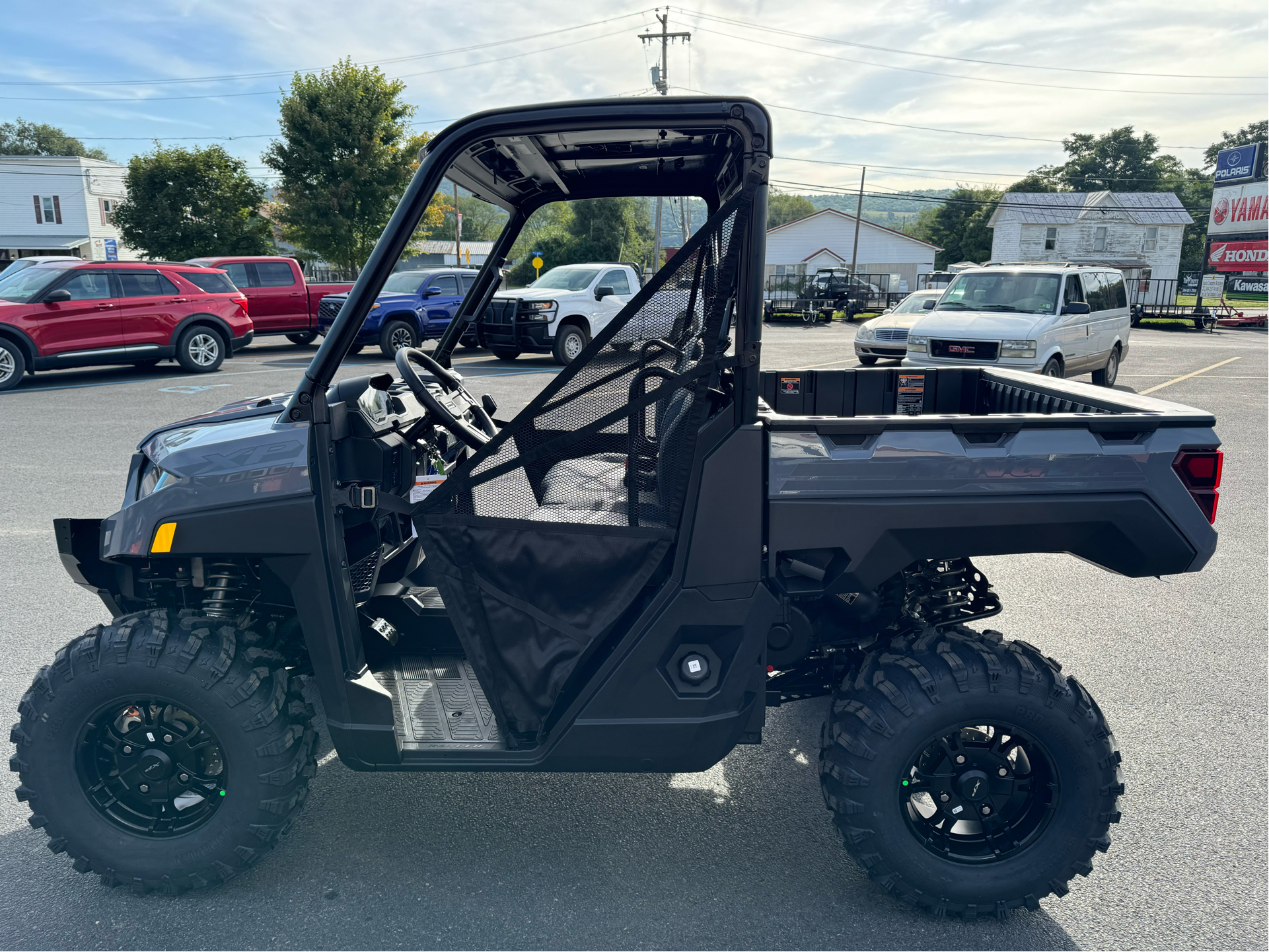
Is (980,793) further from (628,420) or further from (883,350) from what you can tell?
(883,350)

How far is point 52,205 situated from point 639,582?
60.8m

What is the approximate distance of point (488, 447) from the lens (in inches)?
89.4

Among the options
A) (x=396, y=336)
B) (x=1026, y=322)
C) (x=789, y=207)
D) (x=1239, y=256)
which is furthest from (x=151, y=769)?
(x=789, y=207)

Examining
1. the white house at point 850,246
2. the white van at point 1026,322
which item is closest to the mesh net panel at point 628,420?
the white van at point 1026,322

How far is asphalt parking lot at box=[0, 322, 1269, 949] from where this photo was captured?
2.39 metres

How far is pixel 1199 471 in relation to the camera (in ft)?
7.91

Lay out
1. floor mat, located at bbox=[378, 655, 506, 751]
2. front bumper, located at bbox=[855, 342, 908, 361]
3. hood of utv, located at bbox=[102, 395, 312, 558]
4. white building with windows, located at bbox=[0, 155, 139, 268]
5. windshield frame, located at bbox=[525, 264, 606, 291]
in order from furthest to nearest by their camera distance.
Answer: white building with windows, located at bbox=[0, 155, 139, 268] < windshield frame, located at bbox=[525, 264, 606, 291] < front bumper, located at bbox=[855, 342, 908, 361] < floor mat, located at bbox=[378, 655, 506, 751] < hood of utv, located at bbox=[102, 395, 312, 558]

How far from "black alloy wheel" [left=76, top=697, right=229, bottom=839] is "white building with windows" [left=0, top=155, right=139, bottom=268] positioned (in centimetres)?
5445

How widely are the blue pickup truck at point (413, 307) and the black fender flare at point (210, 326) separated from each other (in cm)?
217

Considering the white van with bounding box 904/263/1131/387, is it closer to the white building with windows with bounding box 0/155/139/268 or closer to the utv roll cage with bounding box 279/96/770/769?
the utv roll cage with bounding box 279/96/770/769

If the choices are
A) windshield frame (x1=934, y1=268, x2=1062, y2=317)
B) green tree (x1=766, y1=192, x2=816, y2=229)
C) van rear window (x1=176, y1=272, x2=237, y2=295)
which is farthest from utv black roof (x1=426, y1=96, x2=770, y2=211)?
green tree (x1=766, y1=192, x2=816, y2=229)

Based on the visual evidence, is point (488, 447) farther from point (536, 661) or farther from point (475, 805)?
point (475, 805)

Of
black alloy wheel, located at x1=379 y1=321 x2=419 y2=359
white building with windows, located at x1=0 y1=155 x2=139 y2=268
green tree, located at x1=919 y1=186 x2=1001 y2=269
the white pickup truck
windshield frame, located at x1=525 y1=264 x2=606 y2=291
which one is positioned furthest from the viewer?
green tree, located at x1=919 y1=186 x2=1001 y2=269

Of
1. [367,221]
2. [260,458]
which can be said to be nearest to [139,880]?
[260,458]
